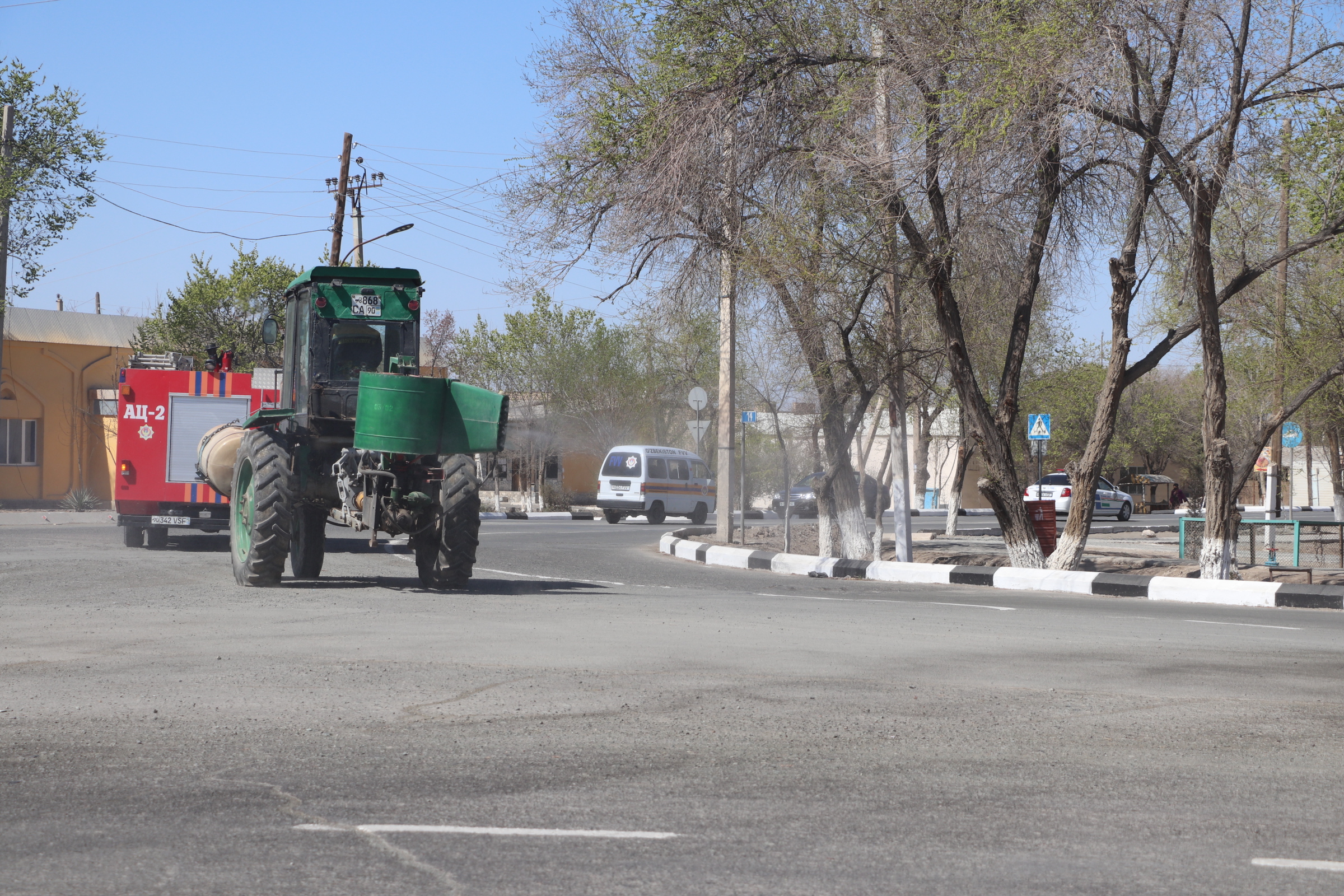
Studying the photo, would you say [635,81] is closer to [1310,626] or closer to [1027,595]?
[1027,595]

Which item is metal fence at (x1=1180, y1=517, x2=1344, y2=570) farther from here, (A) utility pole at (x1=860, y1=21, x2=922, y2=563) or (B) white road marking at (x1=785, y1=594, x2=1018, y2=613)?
(B) white road marking at (x1=785, y1=594, x2=1018, y2=613)

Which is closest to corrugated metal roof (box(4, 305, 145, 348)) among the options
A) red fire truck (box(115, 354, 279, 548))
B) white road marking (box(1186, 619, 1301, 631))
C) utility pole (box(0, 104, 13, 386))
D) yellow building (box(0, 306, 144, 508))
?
yellow building (box(0, 306, 144, 508))

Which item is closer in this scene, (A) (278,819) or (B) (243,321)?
Answer: (A) (278,819)

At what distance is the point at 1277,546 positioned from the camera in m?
26.4

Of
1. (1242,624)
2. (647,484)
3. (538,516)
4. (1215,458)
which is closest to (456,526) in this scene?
(1242,624)

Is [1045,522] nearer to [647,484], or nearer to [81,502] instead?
[647,484]

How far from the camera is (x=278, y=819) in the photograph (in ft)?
14.5

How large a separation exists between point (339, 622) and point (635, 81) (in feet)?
37.2

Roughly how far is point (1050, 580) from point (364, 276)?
885 centimetres

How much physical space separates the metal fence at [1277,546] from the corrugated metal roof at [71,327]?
1299 inches

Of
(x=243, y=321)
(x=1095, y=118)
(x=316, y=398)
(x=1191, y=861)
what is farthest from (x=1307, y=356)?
(x=243, y=321)

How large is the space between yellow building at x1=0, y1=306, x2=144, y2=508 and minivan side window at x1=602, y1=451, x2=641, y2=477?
48.5ft

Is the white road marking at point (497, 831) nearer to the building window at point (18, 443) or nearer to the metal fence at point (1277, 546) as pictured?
the metal fence at point (1277, 546)

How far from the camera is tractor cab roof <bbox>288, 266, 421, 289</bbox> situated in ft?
42.8
